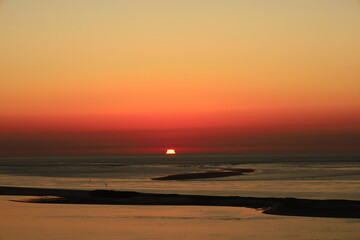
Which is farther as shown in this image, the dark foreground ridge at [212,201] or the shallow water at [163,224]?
the dark foreground ridge at [212,201]

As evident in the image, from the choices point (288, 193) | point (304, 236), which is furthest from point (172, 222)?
point (288, 193)

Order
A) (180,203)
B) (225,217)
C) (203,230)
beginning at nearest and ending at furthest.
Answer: (203,230) < (225,217) < (180,203)

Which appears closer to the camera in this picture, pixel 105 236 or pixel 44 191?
pixel 105 236

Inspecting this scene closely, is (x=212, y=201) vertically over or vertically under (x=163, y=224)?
over

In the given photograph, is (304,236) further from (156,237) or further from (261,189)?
(261,189)

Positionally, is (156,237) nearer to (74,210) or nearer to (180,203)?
(74,210)

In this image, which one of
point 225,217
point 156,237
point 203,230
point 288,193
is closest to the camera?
point 156,237

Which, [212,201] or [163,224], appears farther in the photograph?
[212,201]

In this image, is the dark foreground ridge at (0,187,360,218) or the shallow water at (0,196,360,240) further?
the dark foreground ridge at (0,187,360,218)
